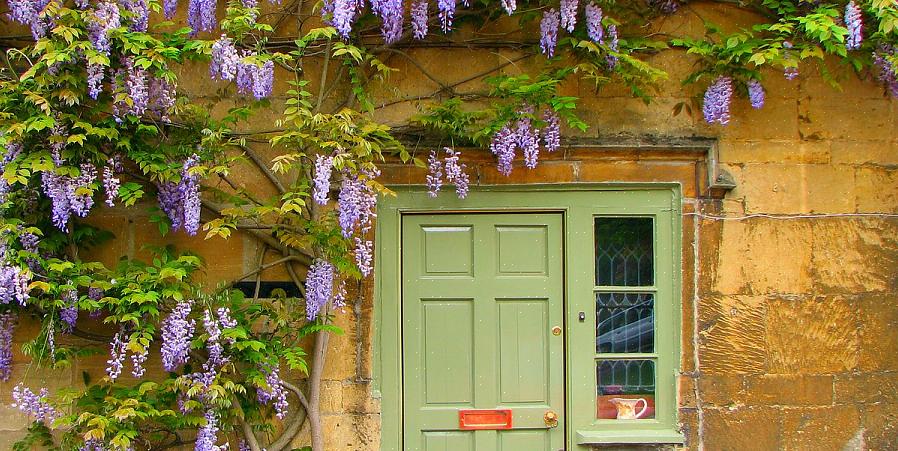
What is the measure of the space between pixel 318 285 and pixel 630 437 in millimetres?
1824

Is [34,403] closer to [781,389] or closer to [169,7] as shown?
[169,7]

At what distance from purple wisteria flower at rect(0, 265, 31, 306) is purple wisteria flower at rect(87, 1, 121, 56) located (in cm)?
105

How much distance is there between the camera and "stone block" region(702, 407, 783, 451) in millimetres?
4383

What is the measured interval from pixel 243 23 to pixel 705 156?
2468 mm

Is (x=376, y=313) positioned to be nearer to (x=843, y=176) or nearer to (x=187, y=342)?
(x=187, y=342)

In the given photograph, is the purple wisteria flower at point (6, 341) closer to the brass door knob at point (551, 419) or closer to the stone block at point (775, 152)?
the brass door knob at point (551, 419)

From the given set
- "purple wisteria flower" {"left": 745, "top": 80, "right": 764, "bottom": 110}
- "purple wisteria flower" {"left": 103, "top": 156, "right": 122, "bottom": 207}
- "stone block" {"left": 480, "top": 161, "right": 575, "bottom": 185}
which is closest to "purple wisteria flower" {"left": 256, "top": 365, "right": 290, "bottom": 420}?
"purple wisteria flower" {"left": 103, "top": 156, "right": 122, "bottom": 207}

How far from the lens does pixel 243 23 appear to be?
12.6ft

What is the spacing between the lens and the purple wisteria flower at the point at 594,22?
4.13 m

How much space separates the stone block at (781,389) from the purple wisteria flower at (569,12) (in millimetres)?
2076

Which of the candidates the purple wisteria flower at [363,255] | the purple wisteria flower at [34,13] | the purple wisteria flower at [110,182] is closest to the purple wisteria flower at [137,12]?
the purple wisteria flower at [34,13]

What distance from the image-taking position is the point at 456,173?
420 cm

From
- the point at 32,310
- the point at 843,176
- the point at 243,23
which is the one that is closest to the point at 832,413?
the point at 843,176

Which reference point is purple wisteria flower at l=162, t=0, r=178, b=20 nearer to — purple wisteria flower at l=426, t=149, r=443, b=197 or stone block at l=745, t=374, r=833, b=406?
purple wisteria flower at l=426, t=149, r=443, b=197
